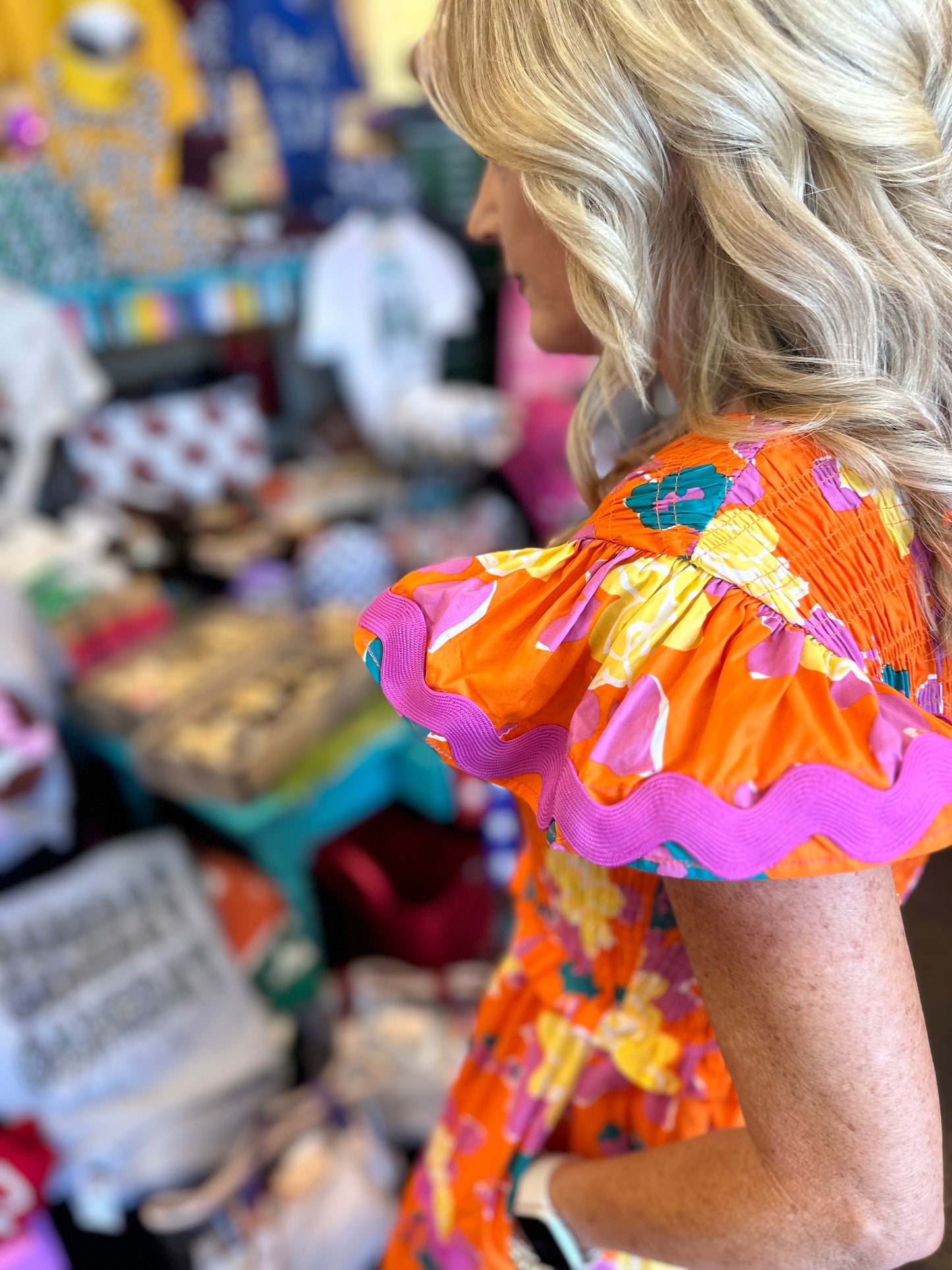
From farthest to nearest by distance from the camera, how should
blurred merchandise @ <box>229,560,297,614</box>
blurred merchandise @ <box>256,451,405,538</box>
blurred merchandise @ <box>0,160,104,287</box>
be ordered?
blurred merchandise @ <box>256,451,405,538</box> → blurred merchandise @ <box>229,560,297,614</box> → blurred merchandise @ <box>0,160,104,287</box>

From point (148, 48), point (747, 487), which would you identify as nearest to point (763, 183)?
point (747, 487)

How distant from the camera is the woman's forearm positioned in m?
0.47

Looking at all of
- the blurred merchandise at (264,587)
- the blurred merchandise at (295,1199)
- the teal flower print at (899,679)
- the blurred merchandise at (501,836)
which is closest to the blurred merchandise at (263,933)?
the blurred merchandise at (295,1199)

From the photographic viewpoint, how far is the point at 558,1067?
0.76m

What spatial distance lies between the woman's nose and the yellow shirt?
177 cm

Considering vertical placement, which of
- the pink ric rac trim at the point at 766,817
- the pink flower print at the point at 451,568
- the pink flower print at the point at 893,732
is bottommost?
the pink ric rac trim at the point at 766,817

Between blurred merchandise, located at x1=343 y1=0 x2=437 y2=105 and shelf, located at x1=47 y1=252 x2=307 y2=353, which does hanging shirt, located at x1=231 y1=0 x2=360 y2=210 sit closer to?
blurred merchandise, located at x1=343 y1=0 x2=437 y2=105

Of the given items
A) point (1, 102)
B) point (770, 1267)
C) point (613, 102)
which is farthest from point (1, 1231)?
point (1, 102)

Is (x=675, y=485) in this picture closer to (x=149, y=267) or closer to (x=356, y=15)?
(x=149, y=267)

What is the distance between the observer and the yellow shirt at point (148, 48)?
6.29 feet

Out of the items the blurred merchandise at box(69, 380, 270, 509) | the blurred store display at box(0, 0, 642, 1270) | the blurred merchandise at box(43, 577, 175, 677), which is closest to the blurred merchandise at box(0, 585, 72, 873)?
the blurred store display at box(0, 0, 642, 1270)

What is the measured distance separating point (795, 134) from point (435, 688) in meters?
0.37

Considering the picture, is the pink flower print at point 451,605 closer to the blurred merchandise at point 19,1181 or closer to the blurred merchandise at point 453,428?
the blurred merchandise at point 19,1181

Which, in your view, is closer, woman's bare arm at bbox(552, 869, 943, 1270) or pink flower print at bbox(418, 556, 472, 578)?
woman's bare arm at bbox(552, 869, 943, 1270)
